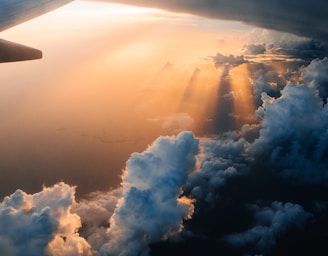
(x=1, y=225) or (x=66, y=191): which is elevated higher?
(x=66, y=191)

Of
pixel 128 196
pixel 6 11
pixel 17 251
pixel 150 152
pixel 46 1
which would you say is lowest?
pixel 6 11

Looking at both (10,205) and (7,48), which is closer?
(7,48)

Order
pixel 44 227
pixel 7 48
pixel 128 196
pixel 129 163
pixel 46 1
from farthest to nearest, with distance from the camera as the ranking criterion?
1. pixel 128 196
2. pixel 44 227
3. pixel 129 163
4. pixel 46 1
5. pixel 7 48

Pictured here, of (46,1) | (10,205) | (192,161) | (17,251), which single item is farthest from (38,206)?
(46,1)

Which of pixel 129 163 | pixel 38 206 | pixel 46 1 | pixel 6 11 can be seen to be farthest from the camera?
pixel 38 206

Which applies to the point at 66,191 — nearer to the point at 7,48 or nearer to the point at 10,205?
the point at 10,205

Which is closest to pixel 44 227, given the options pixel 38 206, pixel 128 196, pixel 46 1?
pixel 38 206
